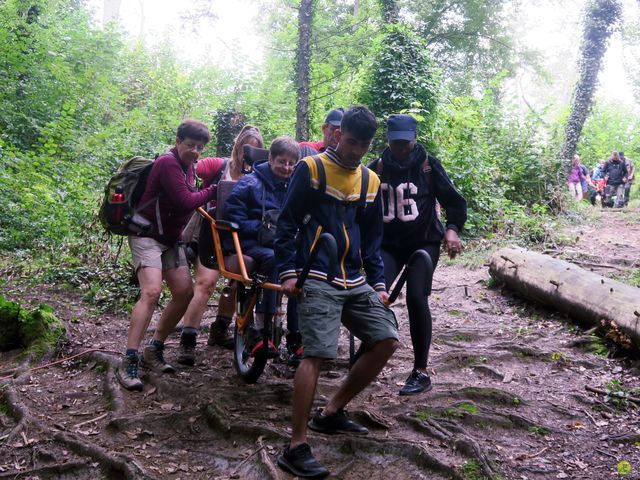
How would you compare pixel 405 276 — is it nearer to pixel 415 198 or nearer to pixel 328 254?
pixel 328 254

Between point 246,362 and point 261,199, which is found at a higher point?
point 261,199

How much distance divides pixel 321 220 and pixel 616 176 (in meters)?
18.2

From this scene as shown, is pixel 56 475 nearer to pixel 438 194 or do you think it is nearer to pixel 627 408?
pixel 438 194

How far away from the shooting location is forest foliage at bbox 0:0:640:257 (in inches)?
384

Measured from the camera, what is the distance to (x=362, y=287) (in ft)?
11.4

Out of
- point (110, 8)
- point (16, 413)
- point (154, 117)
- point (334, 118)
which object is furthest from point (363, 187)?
point (110, 8)

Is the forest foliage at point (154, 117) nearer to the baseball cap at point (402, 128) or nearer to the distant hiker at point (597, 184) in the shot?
the distant hiker at point (597, 184)

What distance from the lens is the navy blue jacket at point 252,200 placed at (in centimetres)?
465

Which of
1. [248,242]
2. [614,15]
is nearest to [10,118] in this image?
[248,242]

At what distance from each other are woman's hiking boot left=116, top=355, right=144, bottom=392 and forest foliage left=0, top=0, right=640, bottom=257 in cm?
480

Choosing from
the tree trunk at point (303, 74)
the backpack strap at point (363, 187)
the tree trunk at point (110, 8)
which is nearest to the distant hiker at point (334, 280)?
the backpack strap at point (363, 187)

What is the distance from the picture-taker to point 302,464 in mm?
3088

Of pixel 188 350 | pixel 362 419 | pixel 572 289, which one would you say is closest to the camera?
pixel 362 419

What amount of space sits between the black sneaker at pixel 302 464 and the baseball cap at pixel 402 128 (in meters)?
2.37
